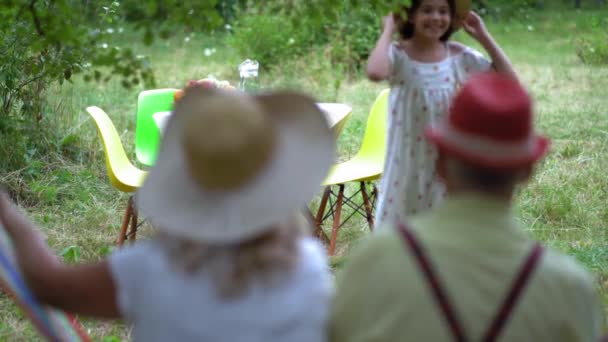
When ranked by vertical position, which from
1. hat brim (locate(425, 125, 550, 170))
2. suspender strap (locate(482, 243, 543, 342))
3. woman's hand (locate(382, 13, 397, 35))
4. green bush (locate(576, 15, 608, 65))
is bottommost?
green bush (locate(576, 15, 608, 65))

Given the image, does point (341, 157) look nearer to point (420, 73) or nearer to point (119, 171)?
point (119, 171)

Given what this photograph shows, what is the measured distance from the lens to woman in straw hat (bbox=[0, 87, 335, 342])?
1533 millimetres

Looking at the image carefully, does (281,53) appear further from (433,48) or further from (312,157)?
(312,157)

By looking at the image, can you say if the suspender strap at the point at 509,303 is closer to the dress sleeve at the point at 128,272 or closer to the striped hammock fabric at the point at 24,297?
the dress sleeve at the point at 128,272

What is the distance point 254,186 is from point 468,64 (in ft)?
7.09

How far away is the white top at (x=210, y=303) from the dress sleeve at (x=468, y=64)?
2.05m

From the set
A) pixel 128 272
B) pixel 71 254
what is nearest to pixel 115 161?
pixel 71 254

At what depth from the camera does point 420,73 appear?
137 inches

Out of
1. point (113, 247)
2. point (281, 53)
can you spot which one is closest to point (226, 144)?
point (113, 247)

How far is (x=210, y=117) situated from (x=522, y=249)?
2.03 ft

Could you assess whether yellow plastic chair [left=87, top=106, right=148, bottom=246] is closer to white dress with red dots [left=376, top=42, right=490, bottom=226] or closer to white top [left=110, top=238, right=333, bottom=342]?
white dress with red dots [left=376, top=42, right=490, bottom=226]

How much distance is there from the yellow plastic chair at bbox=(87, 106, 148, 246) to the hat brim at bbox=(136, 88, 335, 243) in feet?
10.5

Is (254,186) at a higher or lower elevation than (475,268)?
higher

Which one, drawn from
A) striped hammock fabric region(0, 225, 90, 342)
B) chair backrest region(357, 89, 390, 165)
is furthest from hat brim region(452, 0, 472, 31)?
striped hammock fabric region(0, 225, 90, 342)
